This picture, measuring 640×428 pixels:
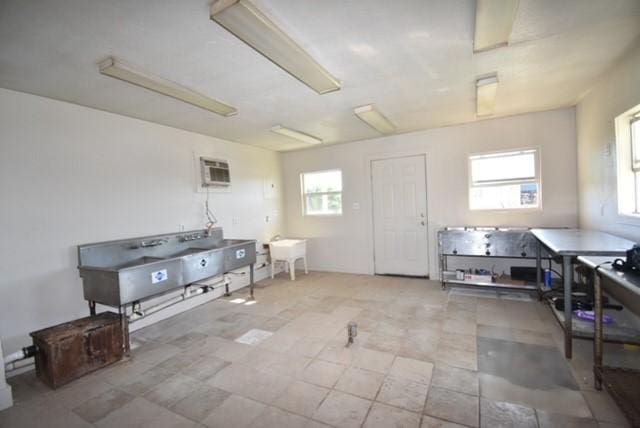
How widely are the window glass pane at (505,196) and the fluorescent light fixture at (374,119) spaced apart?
1.66m

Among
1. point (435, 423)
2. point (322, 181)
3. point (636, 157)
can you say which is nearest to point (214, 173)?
point (322, 181)

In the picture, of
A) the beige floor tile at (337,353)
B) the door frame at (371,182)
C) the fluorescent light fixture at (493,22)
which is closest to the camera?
the fluorescent light fixture at (493,22)

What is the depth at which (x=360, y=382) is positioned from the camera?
224cm

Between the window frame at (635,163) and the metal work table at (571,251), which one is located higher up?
the window frame at (635,163)

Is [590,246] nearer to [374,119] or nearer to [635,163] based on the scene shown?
[635,163]

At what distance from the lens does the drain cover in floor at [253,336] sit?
118 inches

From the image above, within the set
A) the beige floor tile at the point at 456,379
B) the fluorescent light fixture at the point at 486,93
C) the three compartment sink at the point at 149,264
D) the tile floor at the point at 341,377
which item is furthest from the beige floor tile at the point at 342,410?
the fluorescent light fixture at the point at 486,93

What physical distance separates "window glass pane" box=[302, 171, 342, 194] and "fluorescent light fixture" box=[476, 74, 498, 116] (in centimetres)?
269

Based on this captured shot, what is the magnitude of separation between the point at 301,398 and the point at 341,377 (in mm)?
384

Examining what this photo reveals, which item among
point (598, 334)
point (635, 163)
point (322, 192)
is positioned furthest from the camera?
point (322, 192)

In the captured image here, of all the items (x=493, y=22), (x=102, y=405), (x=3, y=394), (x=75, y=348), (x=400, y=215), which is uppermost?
(x=493, y=22)

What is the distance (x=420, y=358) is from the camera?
254 cm

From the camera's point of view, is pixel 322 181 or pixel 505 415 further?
pixel 322 181

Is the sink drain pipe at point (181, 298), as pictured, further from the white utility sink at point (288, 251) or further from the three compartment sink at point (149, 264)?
the white utility sink at point (288, 251)
